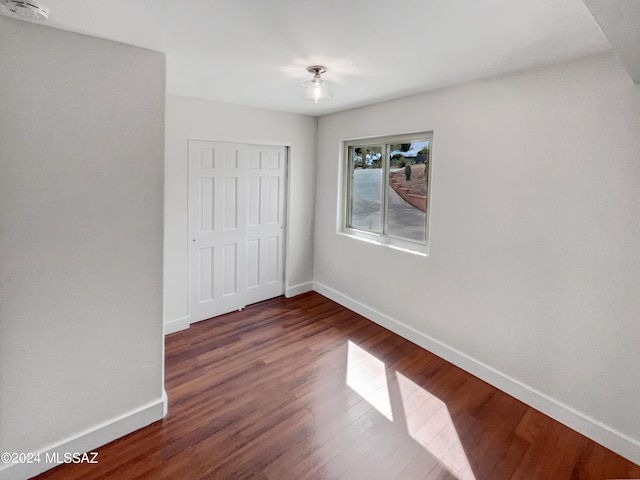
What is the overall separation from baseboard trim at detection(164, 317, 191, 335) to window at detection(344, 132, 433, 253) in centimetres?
208

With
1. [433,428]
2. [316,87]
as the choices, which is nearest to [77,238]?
[316,87]

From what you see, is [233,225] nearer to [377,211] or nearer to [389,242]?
[377,211]

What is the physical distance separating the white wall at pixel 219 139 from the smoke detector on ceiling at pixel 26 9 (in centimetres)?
151

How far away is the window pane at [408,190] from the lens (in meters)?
3.13

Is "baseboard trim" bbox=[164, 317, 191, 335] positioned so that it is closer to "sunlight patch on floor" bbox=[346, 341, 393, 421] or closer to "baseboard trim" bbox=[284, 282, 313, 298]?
"baseboard trim" bbox=[284, 282, 313, 298]

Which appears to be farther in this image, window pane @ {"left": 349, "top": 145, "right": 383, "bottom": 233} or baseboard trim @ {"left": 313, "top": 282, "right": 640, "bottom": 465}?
window pane @ {"left": 349, "top": 145, "right": 383, "bottom": 233}

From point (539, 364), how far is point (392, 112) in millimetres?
2409

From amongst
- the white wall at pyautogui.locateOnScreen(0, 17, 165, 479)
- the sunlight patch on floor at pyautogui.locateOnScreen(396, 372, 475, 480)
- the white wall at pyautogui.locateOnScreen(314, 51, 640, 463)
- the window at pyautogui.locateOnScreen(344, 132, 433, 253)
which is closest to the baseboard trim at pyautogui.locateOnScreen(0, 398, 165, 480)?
the white wall at pyautogui.locateOnScreen(0, 17, 165, 479)

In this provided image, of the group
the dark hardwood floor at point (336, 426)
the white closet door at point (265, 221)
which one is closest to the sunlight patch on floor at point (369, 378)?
the dark hardwood floor at point (336, 426)

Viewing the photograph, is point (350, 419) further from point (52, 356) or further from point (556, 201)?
point (556, 201)

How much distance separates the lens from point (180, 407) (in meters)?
2.21

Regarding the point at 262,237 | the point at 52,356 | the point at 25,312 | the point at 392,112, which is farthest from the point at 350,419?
the point at 392,112

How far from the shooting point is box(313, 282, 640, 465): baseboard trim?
1916 millimetres

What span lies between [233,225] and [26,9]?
2389 millimetres
